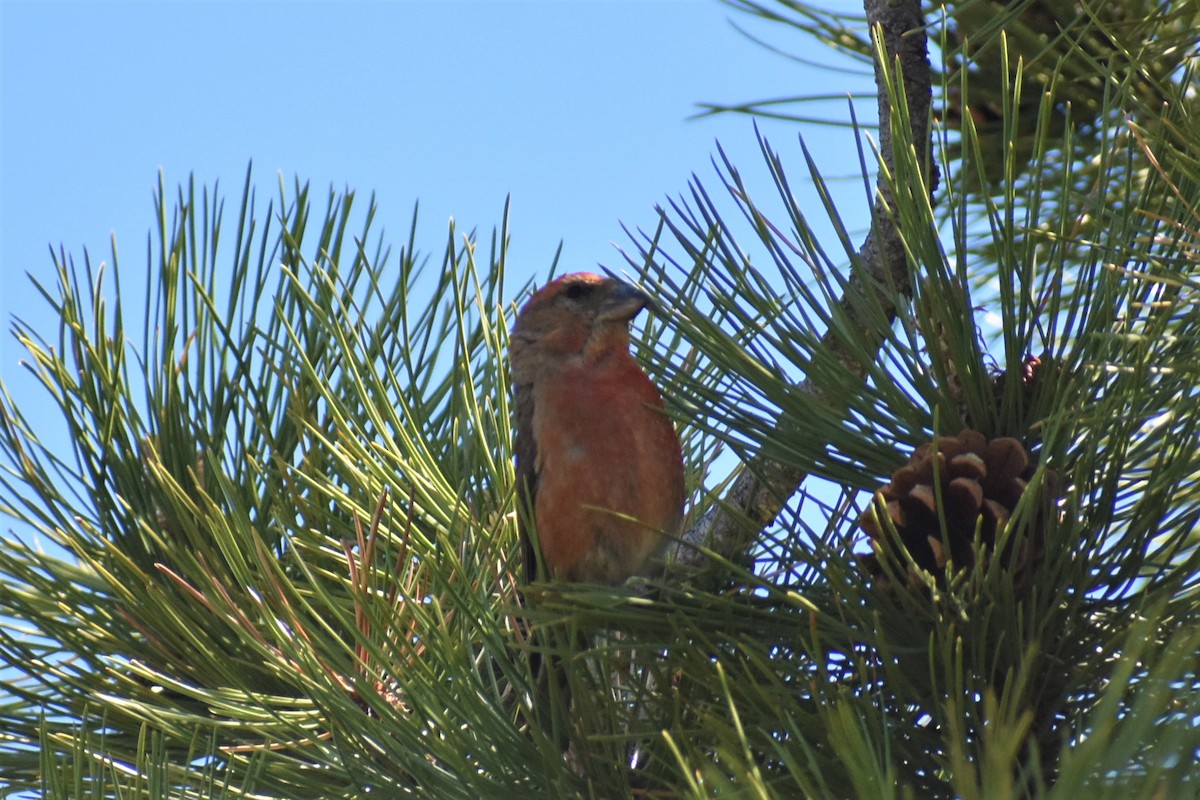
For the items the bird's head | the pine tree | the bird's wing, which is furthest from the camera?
the bird's head

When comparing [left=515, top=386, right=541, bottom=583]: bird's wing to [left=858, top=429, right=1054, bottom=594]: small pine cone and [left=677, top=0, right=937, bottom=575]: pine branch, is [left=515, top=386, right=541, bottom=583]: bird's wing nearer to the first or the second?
[left=677, top=0, right=937, bottom=575]: pine branch

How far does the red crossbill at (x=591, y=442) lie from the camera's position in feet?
9.44

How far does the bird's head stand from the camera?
3.24 m

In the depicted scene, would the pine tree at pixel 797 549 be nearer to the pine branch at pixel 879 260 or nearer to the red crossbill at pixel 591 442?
the pine branch at pixel 879 260

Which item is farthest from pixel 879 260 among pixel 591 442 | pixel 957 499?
pixel 591 442

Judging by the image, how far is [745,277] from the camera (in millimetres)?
1776

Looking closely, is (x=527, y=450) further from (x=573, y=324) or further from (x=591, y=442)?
(x=573, y=324)

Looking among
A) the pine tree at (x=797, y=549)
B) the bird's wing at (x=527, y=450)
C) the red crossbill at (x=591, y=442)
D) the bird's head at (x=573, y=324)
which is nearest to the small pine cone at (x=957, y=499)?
the pine tree at (x=797, y=549)

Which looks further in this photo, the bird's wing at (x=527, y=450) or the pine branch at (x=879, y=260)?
the bird's wing at (x=527, y=450)

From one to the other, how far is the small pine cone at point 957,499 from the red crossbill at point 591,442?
1.26 metres

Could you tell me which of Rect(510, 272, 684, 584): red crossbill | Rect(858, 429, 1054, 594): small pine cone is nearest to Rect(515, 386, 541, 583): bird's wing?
Rect(510, 272, 684, 584): red crossbill

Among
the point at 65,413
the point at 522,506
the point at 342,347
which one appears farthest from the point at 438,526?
the point at 65,413

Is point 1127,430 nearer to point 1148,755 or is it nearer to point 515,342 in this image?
point 1148,755

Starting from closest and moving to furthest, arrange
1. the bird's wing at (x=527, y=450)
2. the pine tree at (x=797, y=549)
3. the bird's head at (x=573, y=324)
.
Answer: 1. the pine tree at (x=797, y=549)
2. the bird's wing at (x=527, y=450)
3. the bird's head at (x=573, y=324)
